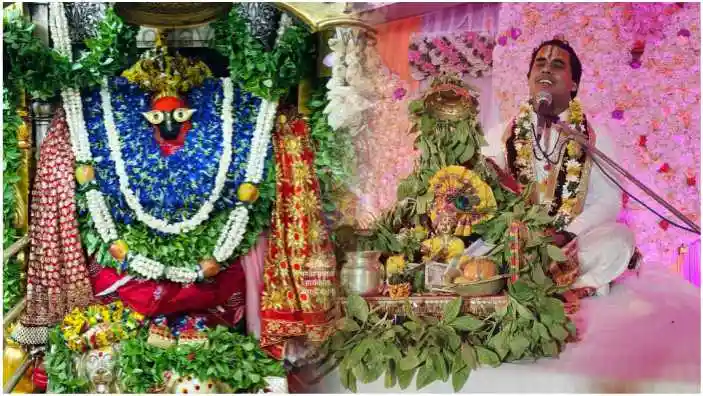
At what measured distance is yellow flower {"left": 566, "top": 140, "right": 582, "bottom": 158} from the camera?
4922mm

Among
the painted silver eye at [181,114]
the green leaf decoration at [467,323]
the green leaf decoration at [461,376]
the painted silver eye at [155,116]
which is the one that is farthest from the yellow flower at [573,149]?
the painted silver eye at [155,116]

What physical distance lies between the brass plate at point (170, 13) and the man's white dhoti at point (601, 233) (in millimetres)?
1818

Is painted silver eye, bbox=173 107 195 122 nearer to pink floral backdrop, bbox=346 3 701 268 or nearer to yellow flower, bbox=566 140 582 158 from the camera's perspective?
pink floral backdrop, bbox=346 3 701 268

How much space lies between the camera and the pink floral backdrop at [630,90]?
15.8 feet

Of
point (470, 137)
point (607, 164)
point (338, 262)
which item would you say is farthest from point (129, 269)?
point (607, 164)

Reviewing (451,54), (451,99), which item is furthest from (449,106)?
(451,54)

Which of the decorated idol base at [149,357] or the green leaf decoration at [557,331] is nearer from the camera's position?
the decorated idol base at [149,357]

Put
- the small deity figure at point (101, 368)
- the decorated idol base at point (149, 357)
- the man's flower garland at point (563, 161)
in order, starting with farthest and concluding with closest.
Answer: the man's flower garland at point (563, 161) → the small deity figure at point (101, 368) → the decorated idol base at point (149, 357)

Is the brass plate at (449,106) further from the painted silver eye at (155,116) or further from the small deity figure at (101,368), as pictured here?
the small deity figure at (101,368)

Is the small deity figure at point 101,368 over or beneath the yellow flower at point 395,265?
beneath

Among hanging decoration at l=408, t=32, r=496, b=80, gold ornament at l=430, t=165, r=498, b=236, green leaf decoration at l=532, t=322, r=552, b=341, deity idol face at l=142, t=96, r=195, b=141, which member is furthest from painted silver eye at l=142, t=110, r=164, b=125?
green leaf decoration at l=532, t=322, r=552, b=341

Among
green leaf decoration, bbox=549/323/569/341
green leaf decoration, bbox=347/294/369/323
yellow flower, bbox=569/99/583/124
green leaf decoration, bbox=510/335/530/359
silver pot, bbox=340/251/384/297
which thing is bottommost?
green leaf decoration, bbox=510/335/530/359

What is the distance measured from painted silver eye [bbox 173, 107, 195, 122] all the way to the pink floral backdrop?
0.86 m

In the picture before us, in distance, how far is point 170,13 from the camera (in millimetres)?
4773
